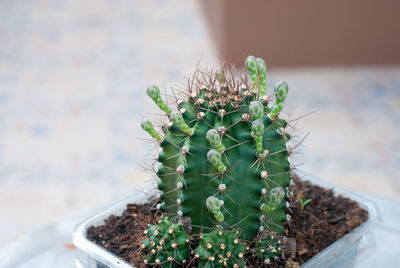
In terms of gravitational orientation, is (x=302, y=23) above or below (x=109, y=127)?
above

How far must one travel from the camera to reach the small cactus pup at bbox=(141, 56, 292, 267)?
0.81 meters

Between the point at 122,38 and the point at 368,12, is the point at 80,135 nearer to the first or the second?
the point at 122,38

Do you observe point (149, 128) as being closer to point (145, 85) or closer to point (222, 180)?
point (222, 180)

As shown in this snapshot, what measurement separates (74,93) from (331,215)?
2.49 metres

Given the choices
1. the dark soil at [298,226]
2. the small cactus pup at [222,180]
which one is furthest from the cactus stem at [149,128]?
the dark soil at [298,226]

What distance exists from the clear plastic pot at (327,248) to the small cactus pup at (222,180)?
77 millimetres

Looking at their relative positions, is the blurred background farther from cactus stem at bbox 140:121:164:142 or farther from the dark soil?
cactus stem at bbox 140:121:164:142

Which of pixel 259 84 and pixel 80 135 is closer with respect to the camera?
pixel 259 84

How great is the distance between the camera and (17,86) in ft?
11.1

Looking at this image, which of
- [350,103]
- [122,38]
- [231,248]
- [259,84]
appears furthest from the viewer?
[122,38]

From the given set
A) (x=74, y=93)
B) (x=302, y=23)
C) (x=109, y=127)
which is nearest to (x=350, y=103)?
(x=302, y=23)

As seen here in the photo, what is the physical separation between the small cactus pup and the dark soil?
0.05 meters

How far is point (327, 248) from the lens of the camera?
0.93 meters

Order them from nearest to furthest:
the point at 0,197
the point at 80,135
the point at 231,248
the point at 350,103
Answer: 1. the point at 231,248
2. the point at 0,197
3. the point at 80,135
4. the point at 350,103
